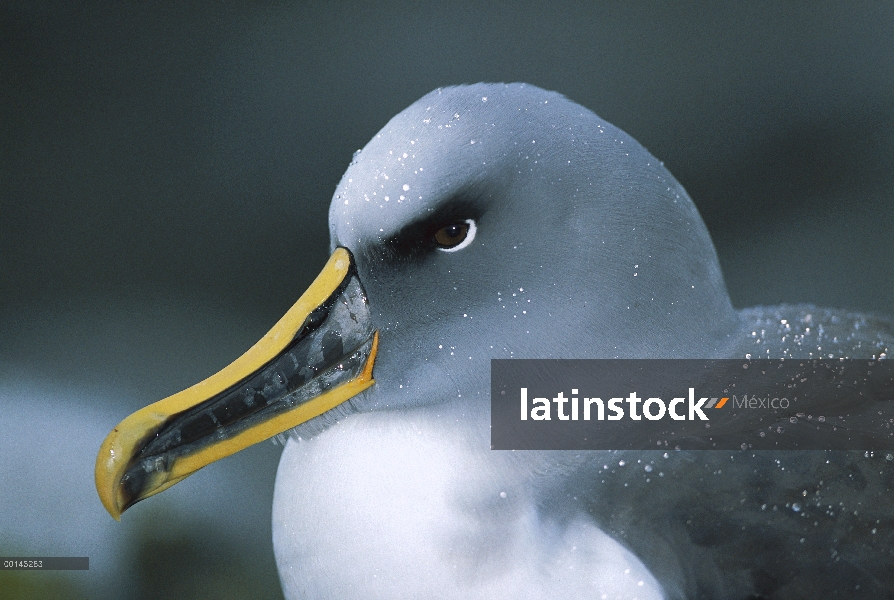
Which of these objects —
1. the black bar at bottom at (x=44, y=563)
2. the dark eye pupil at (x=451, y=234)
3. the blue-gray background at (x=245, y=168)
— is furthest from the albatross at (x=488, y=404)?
the black bar at bottom at (x=44, y=563)

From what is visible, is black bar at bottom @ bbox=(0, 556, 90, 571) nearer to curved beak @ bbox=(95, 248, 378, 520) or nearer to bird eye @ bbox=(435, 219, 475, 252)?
curved beak @ bbox=(95, 248, 378, 520)

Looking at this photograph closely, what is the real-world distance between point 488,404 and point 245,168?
861mm

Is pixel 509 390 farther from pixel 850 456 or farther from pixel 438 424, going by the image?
pixel 850 456

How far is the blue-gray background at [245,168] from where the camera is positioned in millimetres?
1598

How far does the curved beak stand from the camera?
40.4 inches

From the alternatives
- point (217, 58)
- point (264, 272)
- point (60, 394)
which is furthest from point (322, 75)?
point (60, 394)

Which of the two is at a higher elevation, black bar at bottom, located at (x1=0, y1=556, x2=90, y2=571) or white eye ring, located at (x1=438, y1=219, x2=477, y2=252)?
white eye ring, located at (x1=438, y1=219, x2=477, y2=252)

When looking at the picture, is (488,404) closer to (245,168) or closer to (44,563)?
(245,168)

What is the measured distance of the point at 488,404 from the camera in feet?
3.65

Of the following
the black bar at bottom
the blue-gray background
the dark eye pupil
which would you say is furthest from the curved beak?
→ the black bar at bottom

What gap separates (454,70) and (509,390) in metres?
0.77

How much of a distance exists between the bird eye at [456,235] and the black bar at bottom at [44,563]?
1012 mm

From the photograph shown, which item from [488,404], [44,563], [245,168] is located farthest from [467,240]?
[44,563]

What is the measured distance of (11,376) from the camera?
5.35 feet
